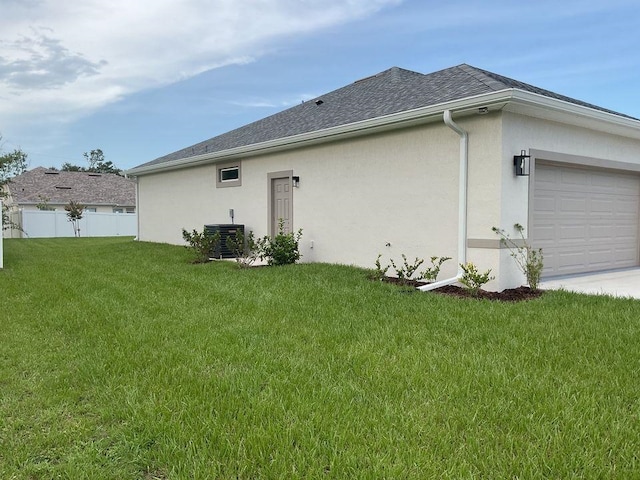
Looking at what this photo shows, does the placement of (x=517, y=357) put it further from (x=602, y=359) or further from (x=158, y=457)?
(x=158, y=457)

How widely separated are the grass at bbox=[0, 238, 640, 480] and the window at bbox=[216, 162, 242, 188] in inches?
279

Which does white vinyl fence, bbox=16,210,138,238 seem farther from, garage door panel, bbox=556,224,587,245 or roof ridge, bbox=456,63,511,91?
garage door panel, bbox=556,224,587,245

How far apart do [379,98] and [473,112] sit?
397 centimetres

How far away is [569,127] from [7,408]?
8.82 m

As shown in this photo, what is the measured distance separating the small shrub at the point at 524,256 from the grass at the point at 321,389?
2.34 ft

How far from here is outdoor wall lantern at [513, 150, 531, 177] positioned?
716 cm

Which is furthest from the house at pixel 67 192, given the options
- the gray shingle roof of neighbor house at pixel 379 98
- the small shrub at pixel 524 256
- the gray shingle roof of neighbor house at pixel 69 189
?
the small shrub at pixel 524 256

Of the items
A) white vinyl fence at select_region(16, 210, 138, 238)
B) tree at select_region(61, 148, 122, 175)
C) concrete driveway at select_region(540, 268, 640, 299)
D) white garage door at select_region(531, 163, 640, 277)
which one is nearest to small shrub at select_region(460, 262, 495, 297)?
concrete driveway at select_region(540, 268, 640, 299)

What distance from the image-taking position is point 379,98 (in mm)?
10789

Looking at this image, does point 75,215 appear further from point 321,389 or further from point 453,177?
point 321,389

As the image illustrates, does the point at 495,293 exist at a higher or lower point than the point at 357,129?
lower

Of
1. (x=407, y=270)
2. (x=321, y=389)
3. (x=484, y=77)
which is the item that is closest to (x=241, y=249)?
(x=407, y=270)

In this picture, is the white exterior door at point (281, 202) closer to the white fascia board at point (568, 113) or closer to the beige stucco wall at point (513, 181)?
the beige stucco wall at point (513, 181)

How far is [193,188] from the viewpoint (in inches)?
582
